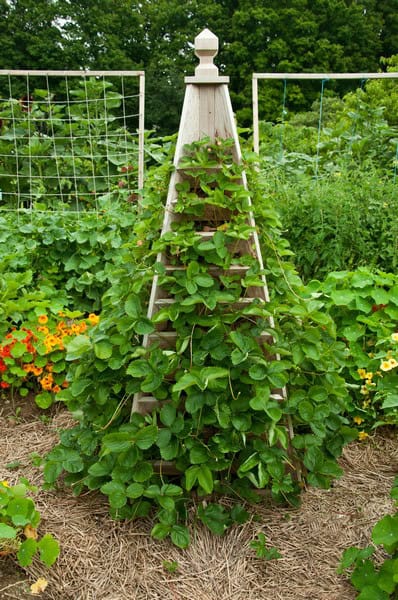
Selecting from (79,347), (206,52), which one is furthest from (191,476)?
(206,52)

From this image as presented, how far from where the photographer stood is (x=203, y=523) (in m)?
Result: 2.10

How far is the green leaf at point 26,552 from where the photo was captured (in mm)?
1790

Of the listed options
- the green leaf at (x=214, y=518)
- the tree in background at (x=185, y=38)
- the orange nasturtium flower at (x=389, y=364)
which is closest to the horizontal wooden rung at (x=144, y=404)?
the green leaf at (x=214, y=518)

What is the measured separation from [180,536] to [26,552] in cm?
50

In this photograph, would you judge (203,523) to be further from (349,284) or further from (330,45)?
(330,45)

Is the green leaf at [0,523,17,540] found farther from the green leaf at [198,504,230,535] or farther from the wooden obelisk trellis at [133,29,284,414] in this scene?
the wooden obelisk trellis at [133,29,284,414]

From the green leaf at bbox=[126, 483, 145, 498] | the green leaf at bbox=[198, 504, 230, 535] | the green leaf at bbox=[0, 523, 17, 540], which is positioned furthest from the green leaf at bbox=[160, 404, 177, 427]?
the green leaf at bbox=[0, 523, 17, 540]

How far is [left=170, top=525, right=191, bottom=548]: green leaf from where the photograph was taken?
1.95 m

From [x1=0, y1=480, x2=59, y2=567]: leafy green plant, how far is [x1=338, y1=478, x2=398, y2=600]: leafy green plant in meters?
0.93

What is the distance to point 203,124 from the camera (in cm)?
202

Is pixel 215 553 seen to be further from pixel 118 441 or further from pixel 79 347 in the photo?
pixel 79 347

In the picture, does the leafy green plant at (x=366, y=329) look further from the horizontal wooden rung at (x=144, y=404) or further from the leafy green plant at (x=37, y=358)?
the leafy green plant at (x=37, y=358)

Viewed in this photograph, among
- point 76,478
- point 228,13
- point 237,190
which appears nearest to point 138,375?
point 76,478

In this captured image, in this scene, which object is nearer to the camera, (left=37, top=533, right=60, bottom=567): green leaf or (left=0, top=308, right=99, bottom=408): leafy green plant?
(left=37, top=533, right=60, bottom=567): green leaf
